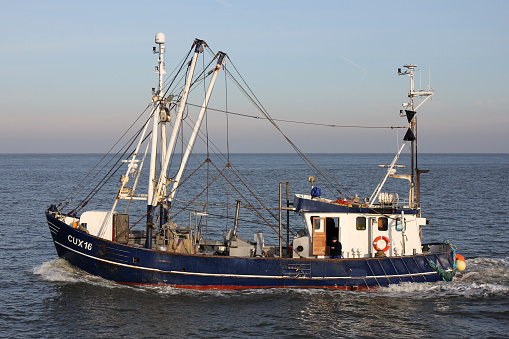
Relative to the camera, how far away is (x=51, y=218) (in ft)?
82.2

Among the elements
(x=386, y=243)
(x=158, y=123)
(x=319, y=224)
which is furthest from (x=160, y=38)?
(x=386, y=243)

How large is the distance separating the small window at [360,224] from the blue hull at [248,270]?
1504 millimetres

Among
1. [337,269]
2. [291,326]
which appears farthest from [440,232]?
[291,326]

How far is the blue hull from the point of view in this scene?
2281cm

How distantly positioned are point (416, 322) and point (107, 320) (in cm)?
1108

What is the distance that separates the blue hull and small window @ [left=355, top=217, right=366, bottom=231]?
1.50m

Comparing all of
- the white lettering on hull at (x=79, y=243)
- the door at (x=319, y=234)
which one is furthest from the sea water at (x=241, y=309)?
the door at (x=319, y=234)

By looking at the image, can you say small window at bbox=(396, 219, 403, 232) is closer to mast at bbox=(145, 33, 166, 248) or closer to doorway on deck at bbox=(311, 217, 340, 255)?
doorway on deck at bbox=(311, 217, 340, 255)

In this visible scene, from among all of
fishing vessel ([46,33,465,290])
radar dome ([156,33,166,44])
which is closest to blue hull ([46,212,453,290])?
fishing vessel ([46,33,465,290])

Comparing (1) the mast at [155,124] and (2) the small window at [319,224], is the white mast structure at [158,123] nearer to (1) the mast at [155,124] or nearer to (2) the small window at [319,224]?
(1) the mast at [155,124]

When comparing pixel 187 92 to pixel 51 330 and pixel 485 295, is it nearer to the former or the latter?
pixel 51 330

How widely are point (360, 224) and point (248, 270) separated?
16.9 feet

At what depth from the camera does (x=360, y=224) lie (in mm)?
23938

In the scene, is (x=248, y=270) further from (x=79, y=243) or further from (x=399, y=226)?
(x=79, y=243)
